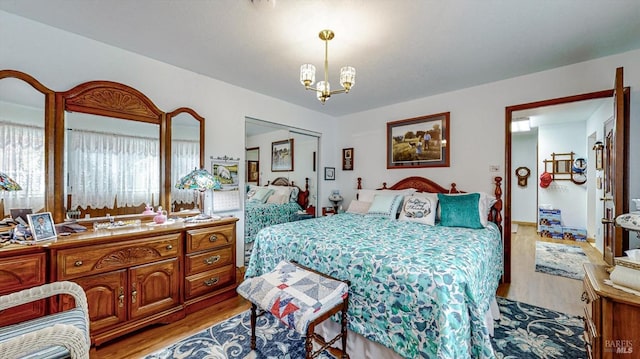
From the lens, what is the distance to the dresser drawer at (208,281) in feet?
7.70

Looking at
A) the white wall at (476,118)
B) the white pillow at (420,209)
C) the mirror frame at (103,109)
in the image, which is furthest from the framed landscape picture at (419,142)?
the mirror frame at (103,109)

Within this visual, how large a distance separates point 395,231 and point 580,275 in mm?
2756

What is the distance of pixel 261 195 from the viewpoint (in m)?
4.36

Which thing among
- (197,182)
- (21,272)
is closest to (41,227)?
(21,272)

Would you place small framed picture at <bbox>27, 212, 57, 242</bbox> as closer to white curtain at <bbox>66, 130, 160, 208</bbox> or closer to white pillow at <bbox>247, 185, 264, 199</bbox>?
white curtain at <bbox>66, 130, 160, 208</bbox>

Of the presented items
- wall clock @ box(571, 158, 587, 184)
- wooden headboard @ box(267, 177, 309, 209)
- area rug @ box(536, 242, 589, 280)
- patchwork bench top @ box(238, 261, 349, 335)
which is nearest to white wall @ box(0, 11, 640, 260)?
wooden headboard @ box(267, 177, 309, 209)

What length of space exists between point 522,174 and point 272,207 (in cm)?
661

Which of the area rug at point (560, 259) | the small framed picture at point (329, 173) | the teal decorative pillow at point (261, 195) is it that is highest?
the small framed picture at point (329, 173)

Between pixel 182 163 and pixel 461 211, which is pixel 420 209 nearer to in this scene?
pixel 461 211

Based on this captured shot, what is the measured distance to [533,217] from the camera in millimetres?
6535

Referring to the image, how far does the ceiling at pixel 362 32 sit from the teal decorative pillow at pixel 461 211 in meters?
1.46

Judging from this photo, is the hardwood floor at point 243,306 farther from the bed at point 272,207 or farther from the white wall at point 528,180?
the white wall at point 528,180

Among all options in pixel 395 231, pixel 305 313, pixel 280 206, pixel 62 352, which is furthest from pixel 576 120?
pixel 62 352

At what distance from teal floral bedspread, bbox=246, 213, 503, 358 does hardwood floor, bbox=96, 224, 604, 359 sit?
0.69 meters
